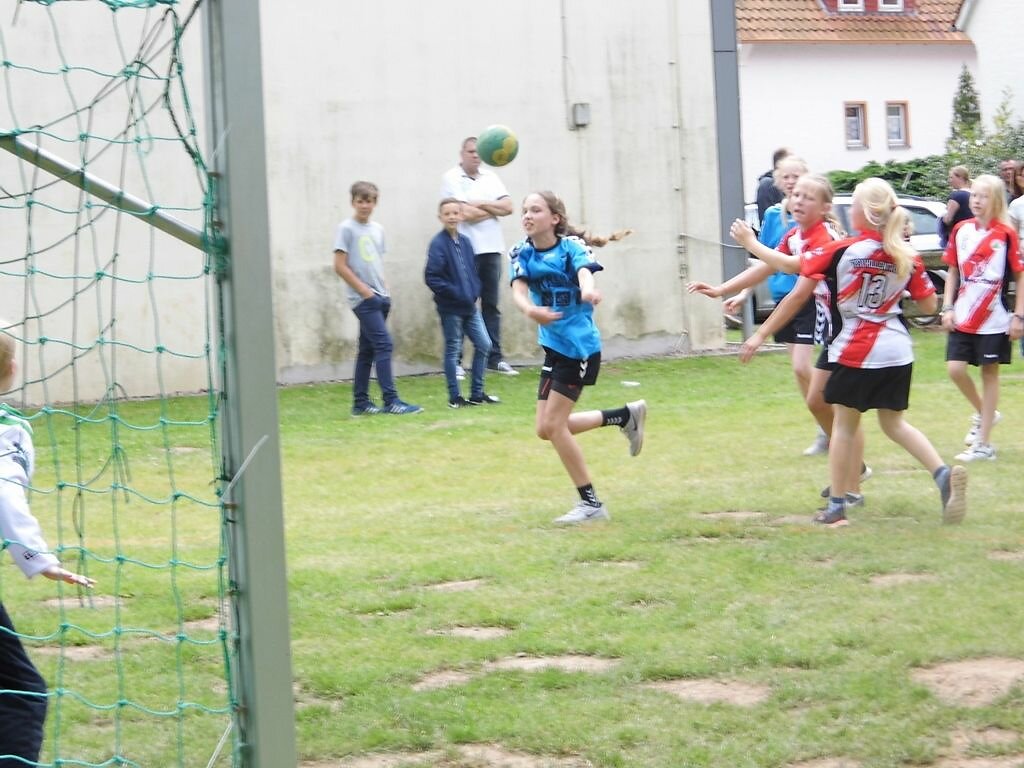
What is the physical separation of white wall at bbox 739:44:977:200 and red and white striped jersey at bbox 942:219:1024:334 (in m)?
29.6

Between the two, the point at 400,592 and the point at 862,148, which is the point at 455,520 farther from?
the point at 862,148

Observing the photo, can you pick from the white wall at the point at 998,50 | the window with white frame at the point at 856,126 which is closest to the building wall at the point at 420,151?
the white wall at the point at 998,50

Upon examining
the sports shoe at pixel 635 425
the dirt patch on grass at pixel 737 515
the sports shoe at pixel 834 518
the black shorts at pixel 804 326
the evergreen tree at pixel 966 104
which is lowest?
the dirt patch on grass at pixel 737 515

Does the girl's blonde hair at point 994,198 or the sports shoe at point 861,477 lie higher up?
the girl's blonde hair at point 994,198

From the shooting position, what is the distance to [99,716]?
5.09 meters

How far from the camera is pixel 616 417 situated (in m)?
8.73

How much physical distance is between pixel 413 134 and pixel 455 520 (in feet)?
25.8

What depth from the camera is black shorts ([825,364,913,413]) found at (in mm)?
7496

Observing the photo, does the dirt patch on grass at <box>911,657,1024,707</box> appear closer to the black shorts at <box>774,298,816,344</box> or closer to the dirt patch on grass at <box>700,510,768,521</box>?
the dirt patch on grass at <box>700,510,768,521</box>

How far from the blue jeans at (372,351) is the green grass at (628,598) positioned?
1.61 metres

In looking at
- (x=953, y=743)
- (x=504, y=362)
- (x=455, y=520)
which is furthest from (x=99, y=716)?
(x=504, y=362)

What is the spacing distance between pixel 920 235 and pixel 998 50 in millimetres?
15412

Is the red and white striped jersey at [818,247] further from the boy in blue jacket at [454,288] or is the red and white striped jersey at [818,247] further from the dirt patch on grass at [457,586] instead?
the boy in blue jacket at [454,288]

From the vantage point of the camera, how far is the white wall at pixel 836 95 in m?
39.8
